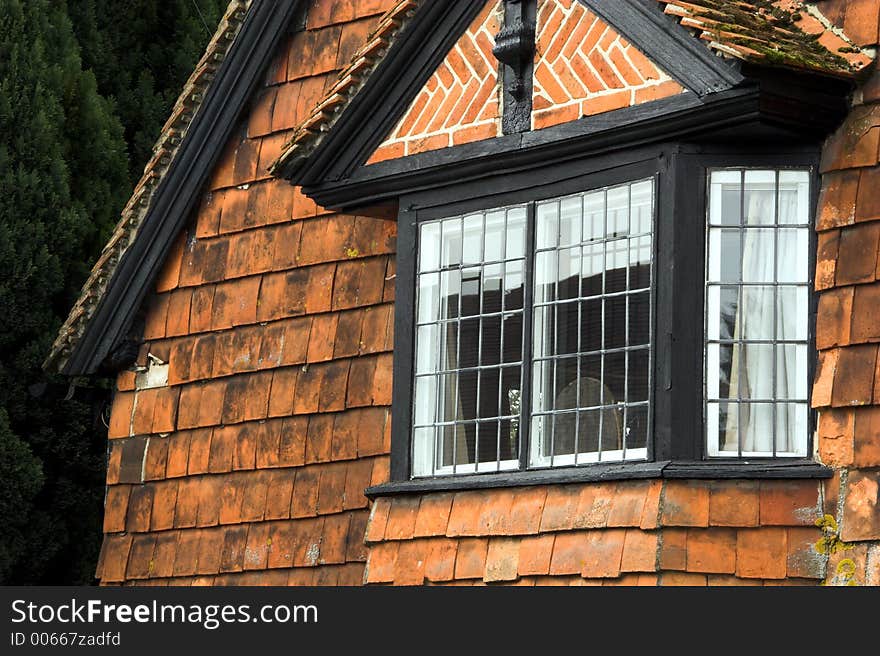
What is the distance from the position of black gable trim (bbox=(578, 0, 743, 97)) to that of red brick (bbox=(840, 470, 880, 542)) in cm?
187

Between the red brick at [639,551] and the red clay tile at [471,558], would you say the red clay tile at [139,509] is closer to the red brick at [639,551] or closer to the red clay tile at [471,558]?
the red clay tile at [471,558]

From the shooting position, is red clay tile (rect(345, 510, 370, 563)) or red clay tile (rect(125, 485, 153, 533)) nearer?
red clay tile (rect(345, 510, 370, 563))

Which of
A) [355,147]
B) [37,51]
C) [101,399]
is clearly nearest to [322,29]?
[355,147]

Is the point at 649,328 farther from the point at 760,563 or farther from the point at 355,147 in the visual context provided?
the point at 355,147

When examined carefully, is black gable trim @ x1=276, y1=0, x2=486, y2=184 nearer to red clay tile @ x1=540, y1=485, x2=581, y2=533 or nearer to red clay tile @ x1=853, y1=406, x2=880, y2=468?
red clay tile @ x1=540, y1=485, x2=581, y2=533

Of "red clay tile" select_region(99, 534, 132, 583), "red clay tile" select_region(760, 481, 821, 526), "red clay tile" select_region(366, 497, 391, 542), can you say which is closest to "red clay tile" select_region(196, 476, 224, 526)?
"red clay tile" select_region(99, 534, 132, 583)

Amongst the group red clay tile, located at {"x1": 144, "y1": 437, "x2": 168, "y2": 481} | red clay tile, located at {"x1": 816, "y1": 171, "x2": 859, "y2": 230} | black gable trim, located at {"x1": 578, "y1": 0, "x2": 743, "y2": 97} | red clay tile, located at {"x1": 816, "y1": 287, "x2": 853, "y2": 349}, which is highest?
black gable trim, located at {"x1": 578, "y1": 0, "x2": 743, "y2": 97}

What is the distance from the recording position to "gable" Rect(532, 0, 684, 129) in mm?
8312

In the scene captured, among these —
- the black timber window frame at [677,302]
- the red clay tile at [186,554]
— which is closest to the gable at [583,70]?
the black timber window frame at [677,302]

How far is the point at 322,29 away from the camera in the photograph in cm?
1102

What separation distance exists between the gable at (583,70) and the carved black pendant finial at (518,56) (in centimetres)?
5

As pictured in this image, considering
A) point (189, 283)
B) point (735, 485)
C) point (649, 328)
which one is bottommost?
point (735, 485)

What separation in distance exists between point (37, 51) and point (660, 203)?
21.3 ft
